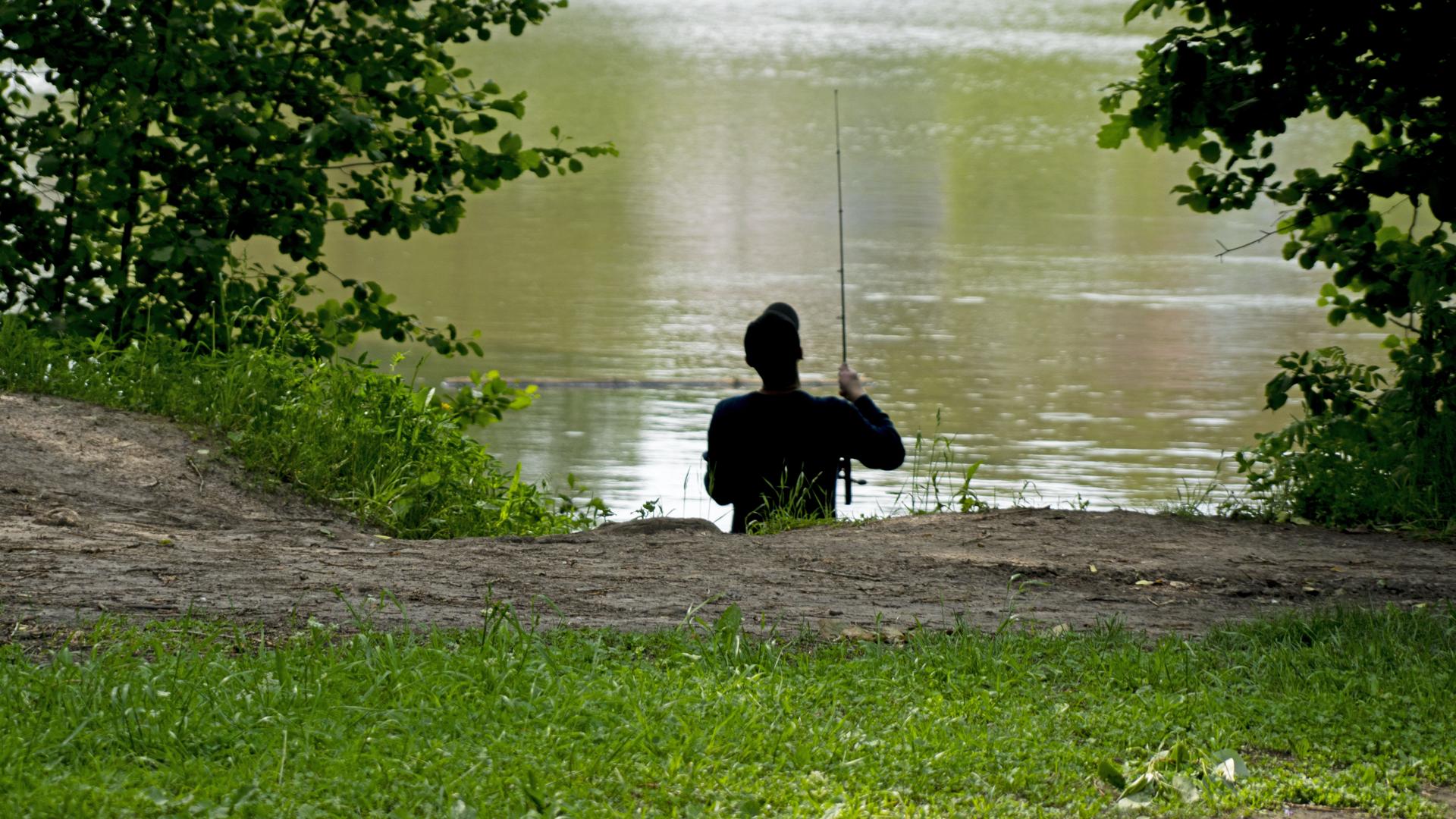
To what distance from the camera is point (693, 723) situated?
377 centimetres

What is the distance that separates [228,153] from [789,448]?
9.63 ft

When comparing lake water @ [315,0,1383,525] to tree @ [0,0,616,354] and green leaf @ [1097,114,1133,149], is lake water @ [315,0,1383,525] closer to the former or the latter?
tree @ [0,0,616,354]

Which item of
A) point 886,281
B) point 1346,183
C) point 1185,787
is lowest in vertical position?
point 1185,787

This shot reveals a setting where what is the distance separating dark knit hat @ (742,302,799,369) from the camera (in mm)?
6512

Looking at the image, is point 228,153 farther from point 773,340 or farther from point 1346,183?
point 1346,183

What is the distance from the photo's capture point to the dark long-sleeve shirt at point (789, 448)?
6.64 metres

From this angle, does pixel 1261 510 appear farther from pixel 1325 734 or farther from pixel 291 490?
pixel 291 490

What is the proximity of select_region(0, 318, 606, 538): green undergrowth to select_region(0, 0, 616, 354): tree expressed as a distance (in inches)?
11.0

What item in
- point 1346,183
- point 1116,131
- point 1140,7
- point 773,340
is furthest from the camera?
point 1346,183

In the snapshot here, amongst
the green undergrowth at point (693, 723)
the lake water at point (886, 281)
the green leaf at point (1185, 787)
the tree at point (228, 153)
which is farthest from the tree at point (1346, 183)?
the green leaf at point (1185, 787)

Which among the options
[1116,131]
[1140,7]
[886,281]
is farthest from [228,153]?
[886,281]

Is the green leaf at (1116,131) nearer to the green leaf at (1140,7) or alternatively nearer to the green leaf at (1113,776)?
the green leaf at (1140,7)

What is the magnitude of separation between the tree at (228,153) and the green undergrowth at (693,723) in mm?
3464

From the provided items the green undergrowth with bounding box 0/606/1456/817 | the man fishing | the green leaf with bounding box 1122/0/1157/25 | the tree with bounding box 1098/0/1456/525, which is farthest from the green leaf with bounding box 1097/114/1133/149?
the green undergrowth with bounding box 0/606/1456/817
